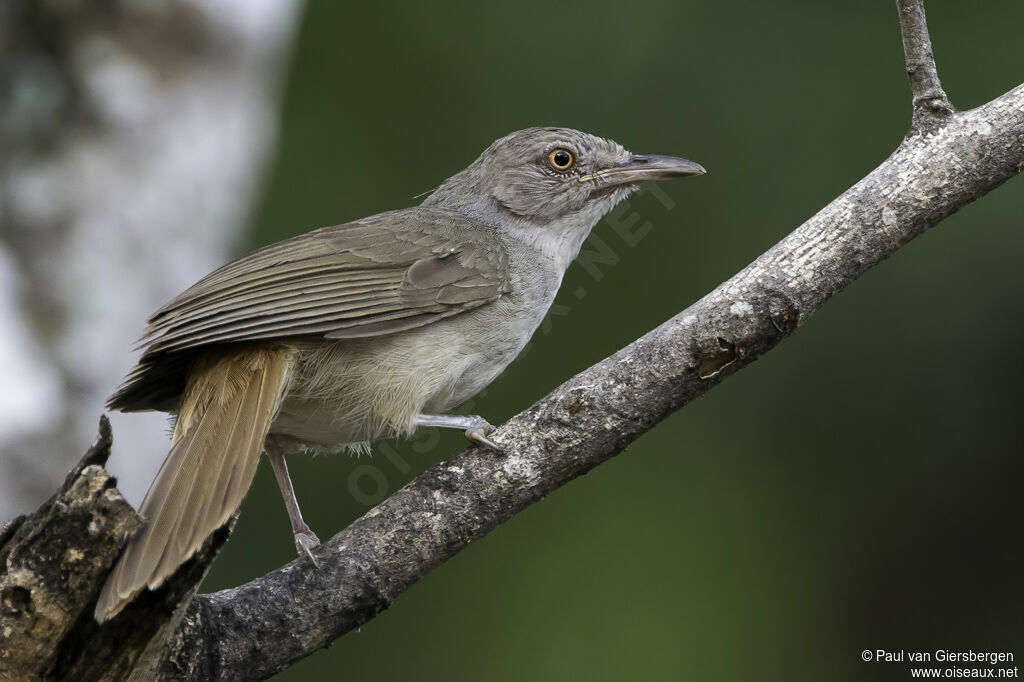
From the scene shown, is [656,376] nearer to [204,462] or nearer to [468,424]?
[468,424]

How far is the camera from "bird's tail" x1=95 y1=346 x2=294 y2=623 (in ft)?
7.99

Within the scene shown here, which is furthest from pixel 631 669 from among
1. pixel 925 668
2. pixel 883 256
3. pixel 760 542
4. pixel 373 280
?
pixel 883 256

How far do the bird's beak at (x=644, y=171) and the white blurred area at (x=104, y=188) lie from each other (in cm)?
155

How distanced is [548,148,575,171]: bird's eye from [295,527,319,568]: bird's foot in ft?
6.20

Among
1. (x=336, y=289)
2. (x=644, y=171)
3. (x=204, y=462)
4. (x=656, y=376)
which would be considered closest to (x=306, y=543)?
(x=204, y=462)

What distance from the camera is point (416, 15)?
22.2 ft

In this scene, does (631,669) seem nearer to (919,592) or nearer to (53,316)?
(919,592)

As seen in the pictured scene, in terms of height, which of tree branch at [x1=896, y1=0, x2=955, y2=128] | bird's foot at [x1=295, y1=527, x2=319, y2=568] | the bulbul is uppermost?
tree branch at [x1=896, y1=0, x2=955, y2=128]

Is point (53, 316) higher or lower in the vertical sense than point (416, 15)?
lower

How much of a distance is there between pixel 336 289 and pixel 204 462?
34.4 inches

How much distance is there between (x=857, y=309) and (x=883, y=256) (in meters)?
2.48

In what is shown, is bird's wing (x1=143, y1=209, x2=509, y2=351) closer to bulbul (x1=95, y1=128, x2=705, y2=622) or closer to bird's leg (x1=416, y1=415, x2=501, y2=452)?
bulbul (x1=95, y1=128, x2=705, y2=622)

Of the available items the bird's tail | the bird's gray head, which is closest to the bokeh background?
the bird's gray head

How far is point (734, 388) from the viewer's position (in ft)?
19.0
